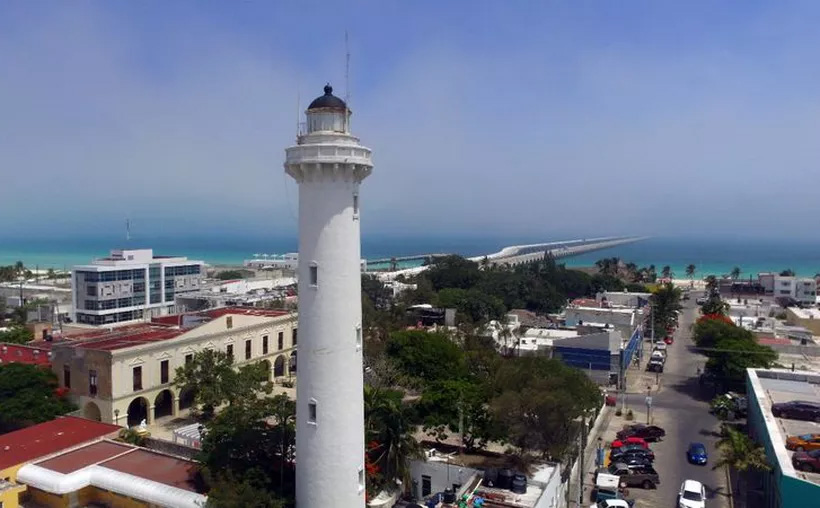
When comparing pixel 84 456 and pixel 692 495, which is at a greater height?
pixel 84 456

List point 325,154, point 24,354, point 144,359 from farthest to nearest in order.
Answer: point 24,354 → point 144,359 → point 325,154

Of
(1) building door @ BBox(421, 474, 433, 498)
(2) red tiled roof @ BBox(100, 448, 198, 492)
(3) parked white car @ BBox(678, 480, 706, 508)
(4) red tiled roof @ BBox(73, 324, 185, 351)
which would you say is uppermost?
(4) red tiled roof @ BBox(73, 324, 185, 351)

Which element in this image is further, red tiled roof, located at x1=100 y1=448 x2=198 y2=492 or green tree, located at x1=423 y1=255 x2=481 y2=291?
green tree, located at x1=423 y1=255 x2=481 y2=291

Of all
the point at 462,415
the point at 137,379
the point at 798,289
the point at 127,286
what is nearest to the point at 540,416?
the point at 462,415

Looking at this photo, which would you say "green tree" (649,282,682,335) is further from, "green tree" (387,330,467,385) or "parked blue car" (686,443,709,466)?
"parked blue car" (686,443,709,466)

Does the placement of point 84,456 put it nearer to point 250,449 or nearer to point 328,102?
point 250,449

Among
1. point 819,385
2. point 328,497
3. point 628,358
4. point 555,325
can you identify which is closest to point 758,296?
point 555,325

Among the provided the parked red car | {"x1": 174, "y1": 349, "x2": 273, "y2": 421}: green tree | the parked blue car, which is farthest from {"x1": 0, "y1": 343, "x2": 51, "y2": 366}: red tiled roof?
the parked blue car
